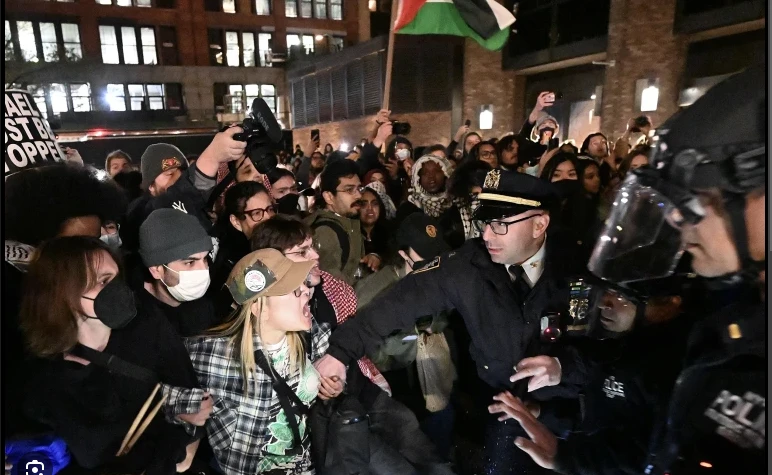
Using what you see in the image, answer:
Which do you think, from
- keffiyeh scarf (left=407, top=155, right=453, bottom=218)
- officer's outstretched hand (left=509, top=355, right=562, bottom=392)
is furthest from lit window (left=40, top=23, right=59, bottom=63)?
officer's outstretched hand (left=509, top=355, right=562, bottom=392)

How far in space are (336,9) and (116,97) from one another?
14506 millimetres

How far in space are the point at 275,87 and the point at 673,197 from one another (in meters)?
29.9

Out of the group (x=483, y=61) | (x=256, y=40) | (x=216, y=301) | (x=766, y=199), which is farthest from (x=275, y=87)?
(x=766, y=199)

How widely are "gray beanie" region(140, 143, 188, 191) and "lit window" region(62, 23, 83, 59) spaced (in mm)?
28113

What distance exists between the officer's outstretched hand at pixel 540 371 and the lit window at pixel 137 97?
3015 cm

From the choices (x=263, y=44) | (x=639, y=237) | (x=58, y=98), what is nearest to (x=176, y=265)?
(x=639, y=237)

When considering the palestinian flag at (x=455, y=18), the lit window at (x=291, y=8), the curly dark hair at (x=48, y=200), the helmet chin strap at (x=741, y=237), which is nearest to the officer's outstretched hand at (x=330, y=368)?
the curly dark hair at (x=48, y=200)

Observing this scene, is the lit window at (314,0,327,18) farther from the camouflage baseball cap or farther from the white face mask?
the camouflage baseball cap

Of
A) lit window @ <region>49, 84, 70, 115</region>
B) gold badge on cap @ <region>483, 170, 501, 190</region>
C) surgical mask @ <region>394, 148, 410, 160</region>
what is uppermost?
lit window @ <region>49, 84, 70, 115</region>

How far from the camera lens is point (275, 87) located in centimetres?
2880

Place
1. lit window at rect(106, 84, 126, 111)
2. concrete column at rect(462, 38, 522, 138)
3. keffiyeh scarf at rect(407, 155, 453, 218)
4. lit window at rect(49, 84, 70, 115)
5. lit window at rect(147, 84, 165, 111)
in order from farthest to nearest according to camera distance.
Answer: lit window at rect(147, 84, 165, 111) < lit window at rect(106, 84, 126, 111) < lit window at rect(49, 84, 70, 115) < concrete column at rect(462, 38, 522, 138) < keffiyeh scarf at rect(407, 155, 453, 218)

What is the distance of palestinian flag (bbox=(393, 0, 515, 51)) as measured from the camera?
561 centimetres

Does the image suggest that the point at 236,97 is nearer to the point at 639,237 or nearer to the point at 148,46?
the point at 148,46

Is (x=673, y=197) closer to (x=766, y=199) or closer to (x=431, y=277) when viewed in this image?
(x=766, y=199)
